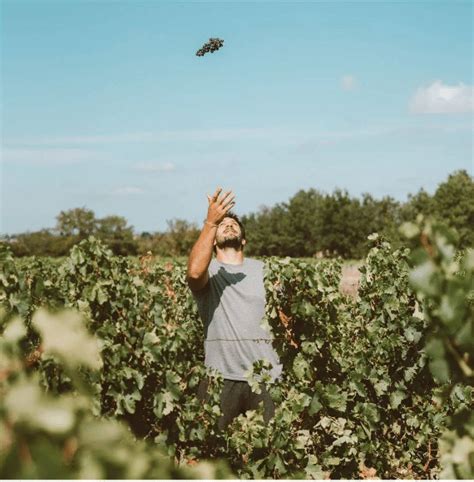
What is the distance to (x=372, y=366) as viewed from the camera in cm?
507

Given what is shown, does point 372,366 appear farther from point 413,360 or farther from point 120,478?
point 120,478

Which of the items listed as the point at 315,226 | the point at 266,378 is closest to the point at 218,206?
the point at 266,378

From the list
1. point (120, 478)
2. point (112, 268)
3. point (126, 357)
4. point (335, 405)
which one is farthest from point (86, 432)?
point (335, 405)

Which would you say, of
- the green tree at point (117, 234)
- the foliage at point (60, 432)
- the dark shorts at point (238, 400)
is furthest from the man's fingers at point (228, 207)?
the green tree at point (117, 234)

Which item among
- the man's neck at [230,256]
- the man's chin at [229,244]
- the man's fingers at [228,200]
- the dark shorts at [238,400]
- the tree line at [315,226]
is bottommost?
the dark shorts at [238,400]

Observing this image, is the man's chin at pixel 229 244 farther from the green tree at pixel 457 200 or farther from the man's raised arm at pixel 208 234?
the green tree at pixel 457 200

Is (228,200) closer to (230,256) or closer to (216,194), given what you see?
(216,194)

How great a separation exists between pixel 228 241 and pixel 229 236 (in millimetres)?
46

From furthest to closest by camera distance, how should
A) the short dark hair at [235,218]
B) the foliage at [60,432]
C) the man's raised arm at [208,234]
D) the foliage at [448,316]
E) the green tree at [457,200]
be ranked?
1. the green tree at [457,200]
2. the short dark hair at [235,218]
3. the man's raised arm at [208,234]
4. the foliage at [448,316]
5. the foliage at [60,432]

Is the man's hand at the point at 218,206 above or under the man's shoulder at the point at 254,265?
above

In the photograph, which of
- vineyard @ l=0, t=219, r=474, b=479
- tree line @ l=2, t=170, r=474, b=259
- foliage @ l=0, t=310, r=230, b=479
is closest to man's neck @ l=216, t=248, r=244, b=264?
vineyard @ l=0, t=219, r=474, b=479

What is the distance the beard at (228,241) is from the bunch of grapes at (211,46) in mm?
1610

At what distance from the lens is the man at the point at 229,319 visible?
13.6ft

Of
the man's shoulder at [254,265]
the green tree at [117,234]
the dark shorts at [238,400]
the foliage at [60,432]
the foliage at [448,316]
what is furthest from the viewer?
the green tree at [117,234]
